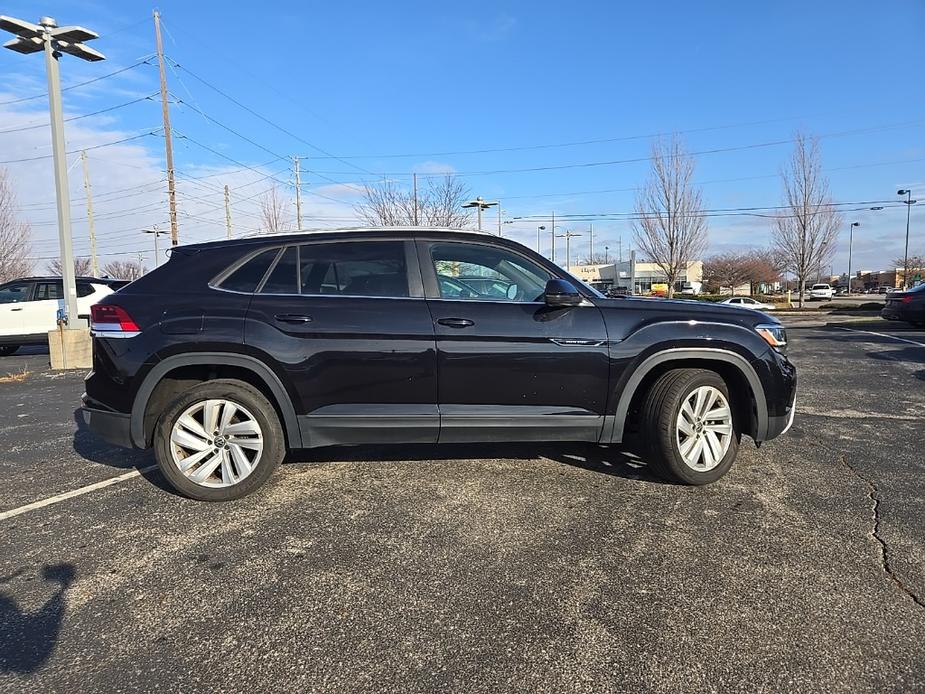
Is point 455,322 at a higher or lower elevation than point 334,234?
lower

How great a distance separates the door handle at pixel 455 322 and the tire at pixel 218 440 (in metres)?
1.26

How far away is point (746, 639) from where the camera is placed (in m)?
2.22

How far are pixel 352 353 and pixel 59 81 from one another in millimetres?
11694

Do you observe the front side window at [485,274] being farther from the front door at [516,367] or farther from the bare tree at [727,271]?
the bare tree at [727,271]

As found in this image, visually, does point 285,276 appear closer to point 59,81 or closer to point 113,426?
point 113,426

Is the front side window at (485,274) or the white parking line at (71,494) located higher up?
the front side window at (485,274)

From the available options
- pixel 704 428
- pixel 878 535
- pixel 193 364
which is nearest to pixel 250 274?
pixel 193 364

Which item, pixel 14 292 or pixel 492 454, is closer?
pixel 492 454

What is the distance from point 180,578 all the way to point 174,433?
1.10 meters

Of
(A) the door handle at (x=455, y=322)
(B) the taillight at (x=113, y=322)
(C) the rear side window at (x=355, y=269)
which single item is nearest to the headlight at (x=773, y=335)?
(A) the door handle at (x=455, y=322)

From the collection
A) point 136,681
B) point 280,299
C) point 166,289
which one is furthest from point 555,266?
point 136,681

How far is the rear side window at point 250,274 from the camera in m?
3.66

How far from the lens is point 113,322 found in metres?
3.55

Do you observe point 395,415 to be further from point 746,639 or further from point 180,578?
point 746,639
